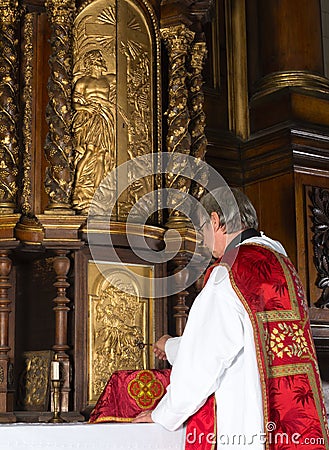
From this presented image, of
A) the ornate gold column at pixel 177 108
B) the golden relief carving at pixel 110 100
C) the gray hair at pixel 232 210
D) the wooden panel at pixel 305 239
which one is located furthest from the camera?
the wooden panel at pixel 305 239

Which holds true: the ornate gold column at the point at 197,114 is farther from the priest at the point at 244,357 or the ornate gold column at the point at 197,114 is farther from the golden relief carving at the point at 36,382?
the priest at the point at 244,357

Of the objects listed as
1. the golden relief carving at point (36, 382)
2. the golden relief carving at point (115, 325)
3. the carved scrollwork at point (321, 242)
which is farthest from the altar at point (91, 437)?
the carved scrollwork at point (321, 242)

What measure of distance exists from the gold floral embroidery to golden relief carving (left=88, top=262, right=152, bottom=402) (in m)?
1.68

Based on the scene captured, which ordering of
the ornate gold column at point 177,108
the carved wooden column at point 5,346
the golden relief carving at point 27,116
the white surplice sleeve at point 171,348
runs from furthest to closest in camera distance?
the ornate gold column at point 177,108
the golden relief carving at point 27,116
the carved wooden column at point 5,346
the white surplice sleeve at point 171,348

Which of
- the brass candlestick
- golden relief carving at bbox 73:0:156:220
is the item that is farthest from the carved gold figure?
the brass candlestick

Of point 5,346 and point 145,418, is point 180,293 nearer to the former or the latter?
point 5,346

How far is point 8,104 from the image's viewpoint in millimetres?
5348

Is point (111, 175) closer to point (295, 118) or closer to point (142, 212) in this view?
point (142, 212)

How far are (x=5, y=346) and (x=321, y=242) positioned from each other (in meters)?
3.01

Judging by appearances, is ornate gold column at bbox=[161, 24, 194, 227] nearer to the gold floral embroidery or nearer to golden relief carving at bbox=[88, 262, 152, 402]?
golden relief carving at bbox=[88, 262, 152, 402]

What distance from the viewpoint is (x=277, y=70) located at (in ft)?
24.9

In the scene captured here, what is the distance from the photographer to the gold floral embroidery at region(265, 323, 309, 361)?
3.79 m

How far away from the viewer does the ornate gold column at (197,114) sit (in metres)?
5.87

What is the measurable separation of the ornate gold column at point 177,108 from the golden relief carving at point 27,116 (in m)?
0.89
